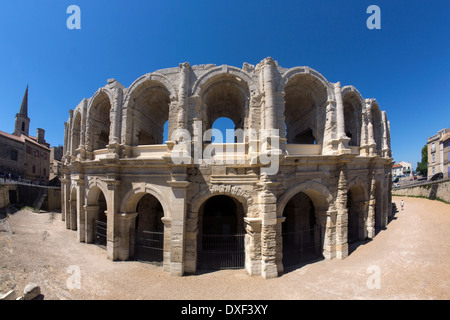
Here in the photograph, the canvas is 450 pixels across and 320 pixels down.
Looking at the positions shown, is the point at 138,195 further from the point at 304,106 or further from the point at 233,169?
the point at 304,106

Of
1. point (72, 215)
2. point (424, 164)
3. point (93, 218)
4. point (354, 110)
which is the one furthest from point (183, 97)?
point (424, 164)

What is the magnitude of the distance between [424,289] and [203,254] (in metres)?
9.04

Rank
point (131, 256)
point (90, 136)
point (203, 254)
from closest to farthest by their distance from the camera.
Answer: point (131, 256) → point (203, 254) → point (90, 136)

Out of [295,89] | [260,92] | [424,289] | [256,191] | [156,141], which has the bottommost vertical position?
[424,289]

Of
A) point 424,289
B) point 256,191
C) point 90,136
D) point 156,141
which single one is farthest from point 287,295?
point 90,136

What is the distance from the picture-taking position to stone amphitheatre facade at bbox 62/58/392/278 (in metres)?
7.73

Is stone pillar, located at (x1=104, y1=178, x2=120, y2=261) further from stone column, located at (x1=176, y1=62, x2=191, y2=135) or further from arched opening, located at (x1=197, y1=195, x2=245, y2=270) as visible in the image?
arched opening, located at (x1=197, y1=195, x2=245, y2=270)

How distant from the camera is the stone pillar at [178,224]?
298 inches

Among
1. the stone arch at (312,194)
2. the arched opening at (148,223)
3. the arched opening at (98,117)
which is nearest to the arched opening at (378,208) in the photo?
the stone arch at (312,194)

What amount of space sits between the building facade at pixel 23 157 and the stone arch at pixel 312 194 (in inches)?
1350

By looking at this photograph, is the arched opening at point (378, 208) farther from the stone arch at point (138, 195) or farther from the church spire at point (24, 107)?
the church spire at point (24, 107)

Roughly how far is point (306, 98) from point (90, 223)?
1549 centimetres

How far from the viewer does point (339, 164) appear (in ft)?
28.5
